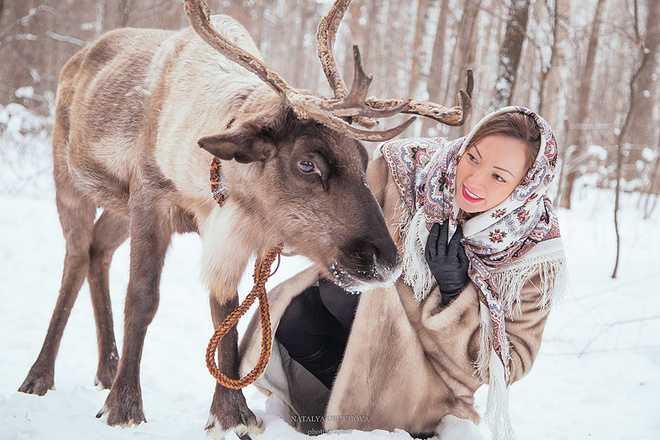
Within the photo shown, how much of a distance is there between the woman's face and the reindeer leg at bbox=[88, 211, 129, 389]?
230cm

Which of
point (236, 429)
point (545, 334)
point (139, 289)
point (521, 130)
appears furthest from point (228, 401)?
point (545, 334)

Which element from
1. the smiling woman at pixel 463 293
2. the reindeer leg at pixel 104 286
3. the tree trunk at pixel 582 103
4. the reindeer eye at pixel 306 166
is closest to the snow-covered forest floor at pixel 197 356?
the reindeer leg at pixel 104 286

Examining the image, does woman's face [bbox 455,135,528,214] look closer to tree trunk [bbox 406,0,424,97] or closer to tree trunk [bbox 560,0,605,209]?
tree trunk [bbox 560,0,605,209]

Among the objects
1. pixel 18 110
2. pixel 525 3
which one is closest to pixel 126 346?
pixel 525 3

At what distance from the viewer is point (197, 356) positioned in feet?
12.0

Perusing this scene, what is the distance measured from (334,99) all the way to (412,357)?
117cm

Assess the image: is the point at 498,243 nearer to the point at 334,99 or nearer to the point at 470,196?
the point at 470,196

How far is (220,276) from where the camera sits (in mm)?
2350

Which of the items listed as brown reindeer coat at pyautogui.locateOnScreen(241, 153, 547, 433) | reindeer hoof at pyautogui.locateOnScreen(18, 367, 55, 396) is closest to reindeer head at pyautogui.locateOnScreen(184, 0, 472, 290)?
brown reindeer coat at pyautogui.locateOnScreen(241, 153, 547, 433)

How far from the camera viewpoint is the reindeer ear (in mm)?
1753

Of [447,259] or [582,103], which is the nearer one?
[447,259]

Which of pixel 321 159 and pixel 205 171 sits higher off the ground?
pixel 321 159

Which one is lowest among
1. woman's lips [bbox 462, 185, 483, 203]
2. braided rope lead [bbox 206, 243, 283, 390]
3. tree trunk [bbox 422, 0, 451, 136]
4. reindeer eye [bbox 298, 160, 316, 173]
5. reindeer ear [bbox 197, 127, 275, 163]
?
braided rope lead [bbox 206, 243, 283, 390]

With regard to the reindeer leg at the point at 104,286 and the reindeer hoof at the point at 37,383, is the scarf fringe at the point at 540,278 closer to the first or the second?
the reindeer leg at the point at 104,286
